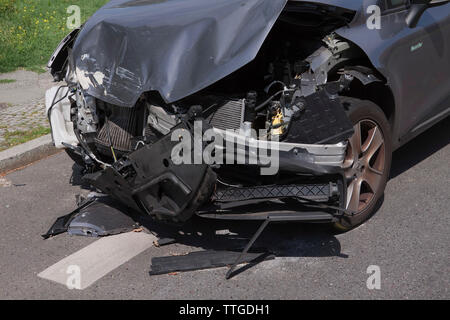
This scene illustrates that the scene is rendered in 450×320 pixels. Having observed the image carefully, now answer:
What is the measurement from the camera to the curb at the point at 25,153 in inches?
232

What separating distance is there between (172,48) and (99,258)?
161 centimetres

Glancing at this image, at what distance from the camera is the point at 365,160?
4.32 metres

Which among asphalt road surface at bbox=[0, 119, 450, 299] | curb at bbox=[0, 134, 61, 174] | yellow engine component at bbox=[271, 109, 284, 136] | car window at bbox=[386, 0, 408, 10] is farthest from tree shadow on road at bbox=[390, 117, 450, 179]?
curb at bbox=[0, 134, 61, 174]

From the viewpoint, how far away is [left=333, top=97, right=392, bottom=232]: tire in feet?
13.6

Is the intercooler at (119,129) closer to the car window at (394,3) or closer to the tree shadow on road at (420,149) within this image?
the car window at (394,3)

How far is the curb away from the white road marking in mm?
2069

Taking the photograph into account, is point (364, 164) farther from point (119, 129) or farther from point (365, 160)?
point (119, 129)

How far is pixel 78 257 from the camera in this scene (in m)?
4.14

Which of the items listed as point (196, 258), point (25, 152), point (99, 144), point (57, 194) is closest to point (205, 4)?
point (99, 144)

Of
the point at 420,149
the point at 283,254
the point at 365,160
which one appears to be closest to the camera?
the point at 283,254

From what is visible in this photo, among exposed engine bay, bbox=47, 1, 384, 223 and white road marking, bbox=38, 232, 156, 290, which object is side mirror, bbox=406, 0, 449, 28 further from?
white road marking, bbox=38, 232, 156, 290

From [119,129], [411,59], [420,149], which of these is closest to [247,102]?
[119,129]

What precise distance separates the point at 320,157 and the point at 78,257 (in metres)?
1.91
